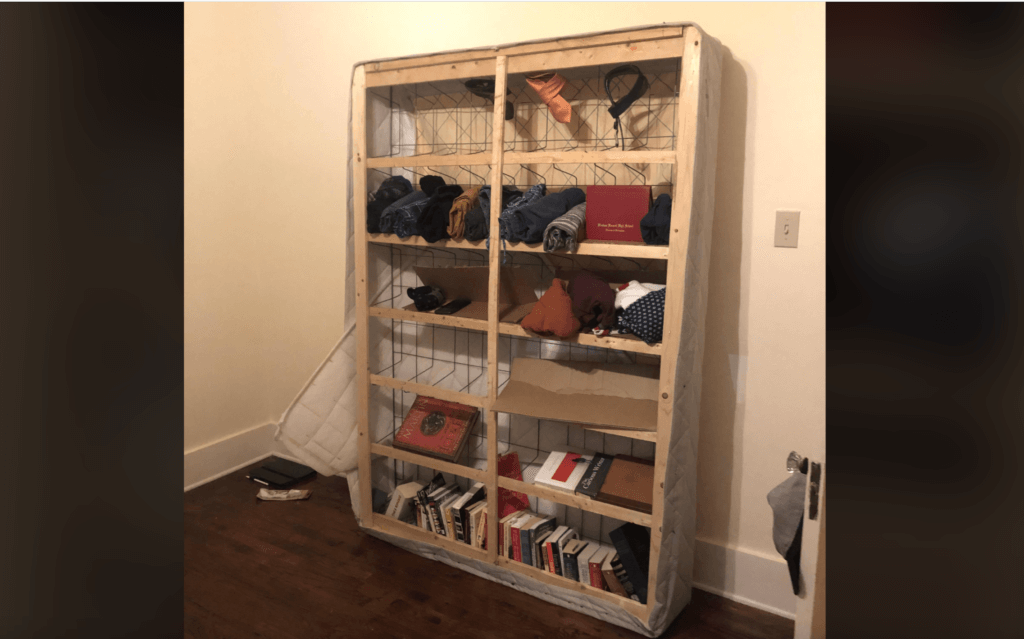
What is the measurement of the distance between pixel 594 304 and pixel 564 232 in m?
0.24

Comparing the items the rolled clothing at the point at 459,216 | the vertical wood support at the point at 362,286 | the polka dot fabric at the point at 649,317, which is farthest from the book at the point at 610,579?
the rolled clothing at the point at 459,216

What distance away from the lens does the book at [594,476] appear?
6.72 feet

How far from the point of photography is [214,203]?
2.80m

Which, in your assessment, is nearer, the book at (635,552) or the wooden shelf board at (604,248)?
the wooden shelf board at (604,248)

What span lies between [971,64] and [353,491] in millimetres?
2621

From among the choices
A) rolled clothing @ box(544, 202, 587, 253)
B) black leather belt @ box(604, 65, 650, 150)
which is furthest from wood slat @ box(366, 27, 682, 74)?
rolled clothing @ box(544, 202, 587, 253)

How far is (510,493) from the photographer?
2.36m

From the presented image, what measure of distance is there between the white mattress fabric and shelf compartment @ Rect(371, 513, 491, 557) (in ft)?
0.06

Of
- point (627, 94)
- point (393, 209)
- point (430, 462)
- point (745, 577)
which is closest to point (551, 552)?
point (430, 462)

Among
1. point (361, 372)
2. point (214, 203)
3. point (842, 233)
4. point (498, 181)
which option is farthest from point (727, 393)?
point (214, 203)

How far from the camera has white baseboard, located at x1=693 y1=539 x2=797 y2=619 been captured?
6.68 feet

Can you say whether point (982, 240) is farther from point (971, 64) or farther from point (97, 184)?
point (97, 184)

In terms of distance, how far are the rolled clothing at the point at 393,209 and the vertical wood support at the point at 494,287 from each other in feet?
1.10

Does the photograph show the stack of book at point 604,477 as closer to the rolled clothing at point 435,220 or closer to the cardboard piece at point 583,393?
the cardboard piece at point 583,393
